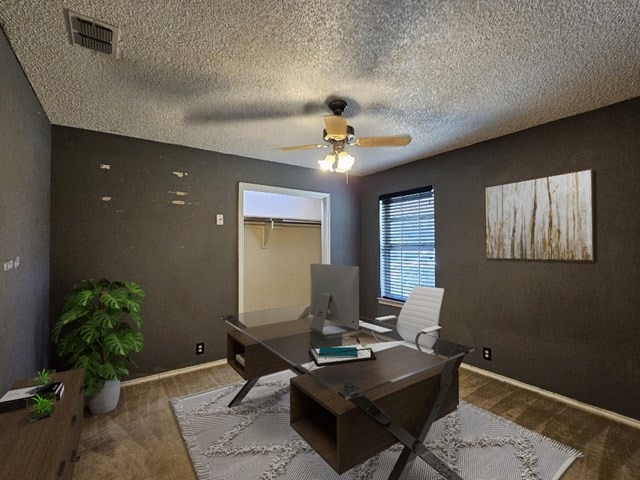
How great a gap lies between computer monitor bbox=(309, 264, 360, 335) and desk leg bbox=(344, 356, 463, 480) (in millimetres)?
600

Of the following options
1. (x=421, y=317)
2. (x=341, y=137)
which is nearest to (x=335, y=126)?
(x=341, y=137)

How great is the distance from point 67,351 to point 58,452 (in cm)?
150

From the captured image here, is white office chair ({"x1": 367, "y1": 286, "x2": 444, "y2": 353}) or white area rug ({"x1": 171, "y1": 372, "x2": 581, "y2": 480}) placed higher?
white office chair ({"x1": 367, "y1": 286, "x2": 444, "y2": 353})

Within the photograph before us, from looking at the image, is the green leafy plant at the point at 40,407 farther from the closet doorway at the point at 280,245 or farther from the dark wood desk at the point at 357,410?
the closet doorway at the point at 280,245

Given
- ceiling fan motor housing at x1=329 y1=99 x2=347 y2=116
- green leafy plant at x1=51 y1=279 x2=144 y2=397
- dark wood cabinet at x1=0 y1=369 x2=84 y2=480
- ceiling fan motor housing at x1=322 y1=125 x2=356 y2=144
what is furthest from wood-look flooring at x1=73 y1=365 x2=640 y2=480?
ceiling fan motor housing at x1=329 y1=99 x2=347 y2=116

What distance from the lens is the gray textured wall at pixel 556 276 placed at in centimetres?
223

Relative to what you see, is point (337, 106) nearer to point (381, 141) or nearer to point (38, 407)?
point (381, 141)

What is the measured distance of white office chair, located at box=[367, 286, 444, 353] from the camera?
6.66ft

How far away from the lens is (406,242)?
13.1ft

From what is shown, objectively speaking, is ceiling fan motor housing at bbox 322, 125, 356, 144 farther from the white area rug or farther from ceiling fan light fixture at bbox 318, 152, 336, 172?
the white area rug

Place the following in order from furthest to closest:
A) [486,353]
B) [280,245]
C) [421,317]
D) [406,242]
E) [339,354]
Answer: [280,245], [406,242], [486,353], [421,317], [339,354]

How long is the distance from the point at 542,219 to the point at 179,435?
3365mm

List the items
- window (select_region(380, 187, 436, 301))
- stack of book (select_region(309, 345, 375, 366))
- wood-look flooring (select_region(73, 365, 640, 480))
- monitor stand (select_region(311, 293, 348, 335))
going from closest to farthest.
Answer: stack of book (select_region(309, 345, 375, 366)) → wood-look flooring (select_region(73, 365, 640, 480)) → monitor stand (select_region(311, 293, 348, 335)) → window (select_region(380, 187, 436, 301))

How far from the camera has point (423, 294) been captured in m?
2.56
